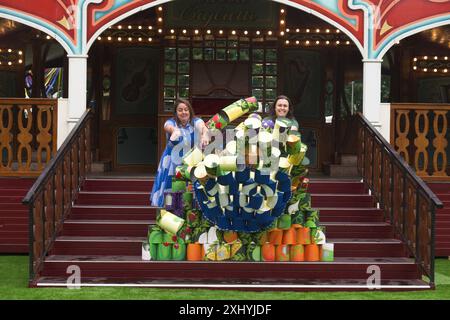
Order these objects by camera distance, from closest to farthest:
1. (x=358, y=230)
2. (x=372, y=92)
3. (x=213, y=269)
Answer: (x=213, y=269)
(x=358, y=230)
(x=372, y=92)

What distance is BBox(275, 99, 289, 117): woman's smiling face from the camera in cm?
877

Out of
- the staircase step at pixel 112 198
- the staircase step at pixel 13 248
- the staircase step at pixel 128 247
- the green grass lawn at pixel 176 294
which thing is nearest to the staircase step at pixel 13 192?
the staircase step at pixel 13 248

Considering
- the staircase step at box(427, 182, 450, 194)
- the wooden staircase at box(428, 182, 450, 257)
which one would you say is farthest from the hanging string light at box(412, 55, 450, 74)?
the wooden staircase at box(428, 182, 450, 257)

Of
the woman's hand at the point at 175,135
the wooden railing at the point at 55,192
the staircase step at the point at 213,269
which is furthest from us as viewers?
the woman's hand at the point at 175,135

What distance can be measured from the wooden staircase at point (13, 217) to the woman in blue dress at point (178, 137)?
8.34 ft

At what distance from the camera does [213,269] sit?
8383mm

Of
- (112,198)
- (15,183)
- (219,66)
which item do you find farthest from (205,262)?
(219,66)

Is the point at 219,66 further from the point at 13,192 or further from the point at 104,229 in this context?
the point at 104,229

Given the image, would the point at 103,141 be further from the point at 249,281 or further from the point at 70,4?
the point at 249,281

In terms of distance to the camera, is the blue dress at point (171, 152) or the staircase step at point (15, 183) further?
the staircase step at point (15, 183)

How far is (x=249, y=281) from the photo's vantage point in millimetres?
8227

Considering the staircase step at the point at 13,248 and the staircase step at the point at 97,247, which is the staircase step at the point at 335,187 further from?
the staircase step at the point at 13,248

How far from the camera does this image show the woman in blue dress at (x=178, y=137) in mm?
8891

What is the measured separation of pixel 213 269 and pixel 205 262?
0.35ft
